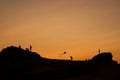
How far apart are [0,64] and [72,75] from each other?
16774mm

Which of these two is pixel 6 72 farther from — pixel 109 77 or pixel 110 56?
pixel 110 56

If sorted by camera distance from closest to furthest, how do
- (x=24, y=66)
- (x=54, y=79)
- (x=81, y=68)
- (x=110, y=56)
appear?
(x=54, y=79) → (x=81, y=68) → (x=24, y=66) → (x=110, y=56)

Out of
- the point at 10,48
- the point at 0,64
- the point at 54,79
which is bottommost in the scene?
the point at 54,79

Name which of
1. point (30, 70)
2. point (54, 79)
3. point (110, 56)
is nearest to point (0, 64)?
point (30, 70)

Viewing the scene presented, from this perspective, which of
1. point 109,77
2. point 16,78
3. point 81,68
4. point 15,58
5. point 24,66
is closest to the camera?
point 109,77

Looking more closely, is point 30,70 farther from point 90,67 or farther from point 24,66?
point 90,67

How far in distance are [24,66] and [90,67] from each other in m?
13.8

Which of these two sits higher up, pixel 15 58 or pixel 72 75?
pixel 15 58

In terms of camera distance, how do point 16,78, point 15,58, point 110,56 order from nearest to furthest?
point 16,78 → point 15,58 → point 110,56

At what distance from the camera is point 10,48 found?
46500 millimetres

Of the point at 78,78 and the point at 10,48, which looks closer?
the point at 78,78

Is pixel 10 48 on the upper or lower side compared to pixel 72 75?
upper

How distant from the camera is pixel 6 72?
37.5m

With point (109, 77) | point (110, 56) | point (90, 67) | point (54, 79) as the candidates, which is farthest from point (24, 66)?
point (110, 56)
